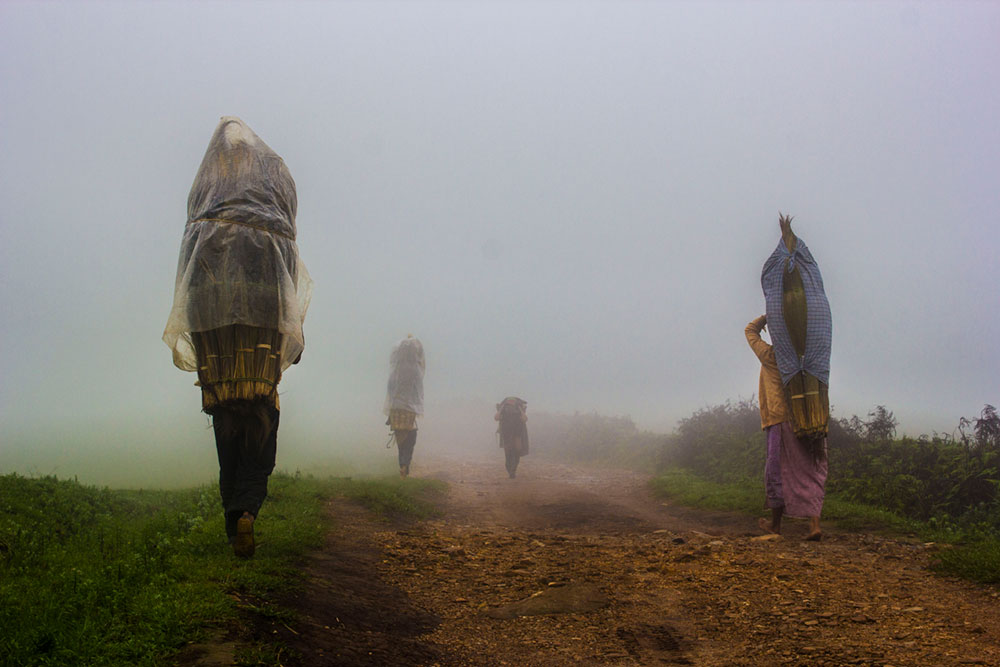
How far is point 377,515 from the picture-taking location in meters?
7.11

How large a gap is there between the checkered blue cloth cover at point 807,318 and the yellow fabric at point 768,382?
0.13 metres

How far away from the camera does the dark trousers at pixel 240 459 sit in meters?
4.02

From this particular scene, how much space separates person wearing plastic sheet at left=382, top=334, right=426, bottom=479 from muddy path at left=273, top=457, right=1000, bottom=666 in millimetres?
6970

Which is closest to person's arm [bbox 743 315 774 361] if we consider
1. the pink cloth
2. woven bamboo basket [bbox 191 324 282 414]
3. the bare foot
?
the pink cloth

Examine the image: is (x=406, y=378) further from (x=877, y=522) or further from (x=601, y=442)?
(x=877, y=522)

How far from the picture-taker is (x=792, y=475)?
6148 millimetres

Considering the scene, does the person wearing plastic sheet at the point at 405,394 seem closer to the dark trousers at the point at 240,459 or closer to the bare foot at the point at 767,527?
the bare foot at the point at 767,527

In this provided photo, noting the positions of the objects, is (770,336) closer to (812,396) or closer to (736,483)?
(812,396)

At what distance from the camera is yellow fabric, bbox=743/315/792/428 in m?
6.34

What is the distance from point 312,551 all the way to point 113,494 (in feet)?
11.9

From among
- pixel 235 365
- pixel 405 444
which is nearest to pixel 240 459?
pixel 235 365

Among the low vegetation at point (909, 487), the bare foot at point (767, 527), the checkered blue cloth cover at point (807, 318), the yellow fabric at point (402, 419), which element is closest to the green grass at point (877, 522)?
the low vegetation at point (909, 487)

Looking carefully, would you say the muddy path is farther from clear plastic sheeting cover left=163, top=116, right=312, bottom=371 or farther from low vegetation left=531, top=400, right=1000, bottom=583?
clear plastic sheeting cover left=163, top=116, right=312, bottom=371

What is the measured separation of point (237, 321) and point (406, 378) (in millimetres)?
9985
